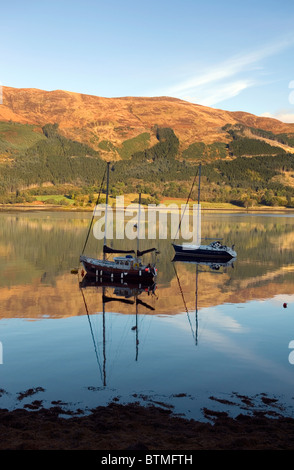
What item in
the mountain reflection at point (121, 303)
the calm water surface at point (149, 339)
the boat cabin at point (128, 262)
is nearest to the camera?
the calm water surface at point (149, 339)

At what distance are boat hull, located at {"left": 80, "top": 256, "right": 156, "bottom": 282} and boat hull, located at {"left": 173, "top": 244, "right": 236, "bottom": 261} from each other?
24.7 meters

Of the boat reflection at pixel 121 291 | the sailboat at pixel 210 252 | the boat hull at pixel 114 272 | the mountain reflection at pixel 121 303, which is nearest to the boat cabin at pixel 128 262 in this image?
the boat hull at pixel 114 272

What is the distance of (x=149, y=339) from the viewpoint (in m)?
29.1

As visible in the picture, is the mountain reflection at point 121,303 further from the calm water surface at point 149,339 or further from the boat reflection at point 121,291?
the boat reflection at point 121,291

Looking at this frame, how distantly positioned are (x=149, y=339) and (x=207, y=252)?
153 feet

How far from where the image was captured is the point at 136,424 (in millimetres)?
16891

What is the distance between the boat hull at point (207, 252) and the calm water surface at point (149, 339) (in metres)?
14.2

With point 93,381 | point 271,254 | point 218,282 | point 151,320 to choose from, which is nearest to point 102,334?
point 151,320

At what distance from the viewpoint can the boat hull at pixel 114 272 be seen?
49.2 meters

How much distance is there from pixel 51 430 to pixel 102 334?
13932 millimetres

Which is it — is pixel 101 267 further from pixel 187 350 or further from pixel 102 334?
pixel 187 350

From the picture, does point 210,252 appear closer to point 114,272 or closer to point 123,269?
point 114,272

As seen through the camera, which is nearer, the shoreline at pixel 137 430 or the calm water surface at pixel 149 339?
the shoreline at pixel 137 430
